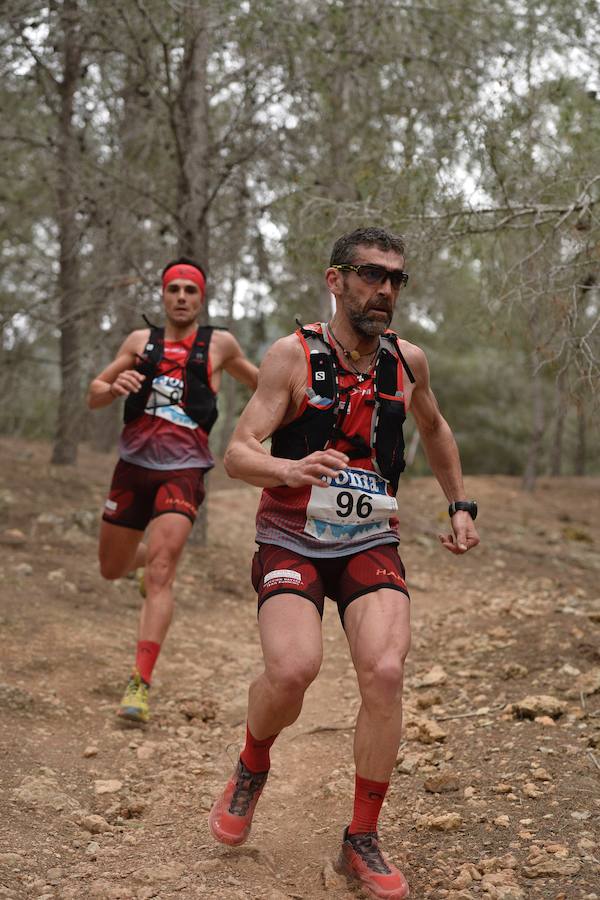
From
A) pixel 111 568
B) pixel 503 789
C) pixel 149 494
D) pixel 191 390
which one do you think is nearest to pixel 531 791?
pixel 503 789

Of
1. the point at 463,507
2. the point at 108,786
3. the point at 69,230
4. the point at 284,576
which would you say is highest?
the point at 69,230

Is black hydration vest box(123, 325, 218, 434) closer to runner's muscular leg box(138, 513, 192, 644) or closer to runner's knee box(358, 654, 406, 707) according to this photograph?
runner's muscular leg box(138, 513, 192, 644)

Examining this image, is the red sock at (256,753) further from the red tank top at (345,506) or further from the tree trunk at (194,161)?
the tree trunk at (194,161)

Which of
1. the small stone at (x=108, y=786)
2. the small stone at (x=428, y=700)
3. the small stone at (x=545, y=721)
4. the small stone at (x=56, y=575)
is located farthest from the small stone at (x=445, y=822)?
the small stone at (x=56, y=575)

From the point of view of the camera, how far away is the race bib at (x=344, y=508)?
346 cm

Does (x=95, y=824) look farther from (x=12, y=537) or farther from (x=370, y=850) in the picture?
(x=12, y=537)

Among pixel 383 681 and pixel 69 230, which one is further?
pixel 69 230

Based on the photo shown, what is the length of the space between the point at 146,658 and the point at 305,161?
18.0ft

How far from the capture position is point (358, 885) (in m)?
3.23

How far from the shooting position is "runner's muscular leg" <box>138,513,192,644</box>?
5.13 metres

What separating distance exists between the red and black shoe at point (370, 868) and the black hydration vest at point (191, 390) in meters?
2.82

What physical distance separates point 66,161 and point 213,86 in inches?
65.3

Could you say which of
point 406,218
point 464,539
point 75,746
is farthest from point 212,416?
point 464,539

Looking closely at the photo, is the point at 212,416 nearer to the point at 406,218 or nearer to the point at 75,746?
the point at 406,218
